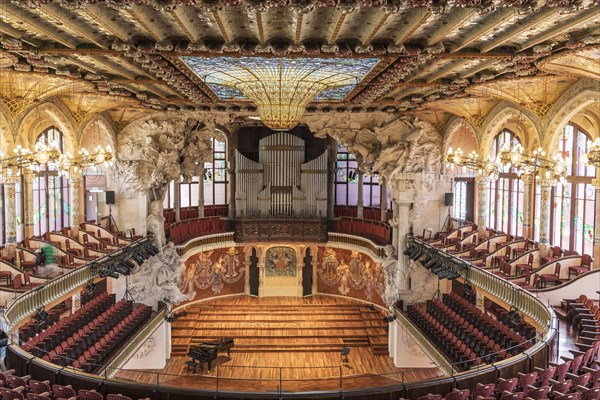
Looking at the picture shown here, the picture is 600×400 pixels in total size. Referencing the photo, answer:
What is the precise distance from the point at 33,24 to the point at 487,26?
22.5 ft

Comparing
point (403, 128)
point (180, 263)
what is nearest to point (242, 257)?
point (180, 263)

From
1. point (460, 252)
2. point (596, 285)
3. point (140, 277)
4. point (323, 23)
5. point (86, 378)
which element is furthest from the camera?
point (140, 277)

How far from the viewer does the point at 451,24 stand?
8.18 meters

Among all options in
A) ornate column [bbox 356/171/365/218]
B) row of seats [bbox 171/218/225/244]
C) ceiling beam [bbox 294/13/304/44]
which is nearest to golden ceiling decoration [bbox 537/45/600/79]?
ceiling beam [bbox 294/13/304/44]

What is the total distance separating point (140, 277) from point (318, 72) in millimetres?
13426

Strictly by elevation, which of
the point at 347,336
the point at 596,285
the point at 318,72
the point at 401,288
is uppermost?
the point at 318,72

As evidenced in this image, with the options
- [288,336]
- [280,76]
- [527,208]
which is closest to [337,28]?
[280,76]

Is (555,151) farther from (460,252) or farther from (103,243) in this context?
(103,243)

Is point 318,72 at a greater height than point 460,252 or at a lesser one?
greater

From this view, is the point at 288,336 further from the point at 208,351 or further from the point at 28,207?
the point at 28,207

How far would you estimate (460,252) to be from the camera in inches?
794

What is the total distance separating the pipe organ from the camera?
26.1 metres

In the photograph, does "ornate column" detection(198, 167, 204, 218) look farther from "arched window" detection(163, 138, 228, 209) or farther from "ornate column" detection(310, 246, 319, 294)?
"ornate column" detection(310, 246, 319, 294)

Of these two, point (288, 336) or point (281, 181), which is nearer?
point (288, 336)
